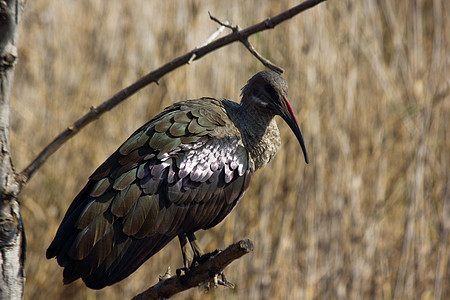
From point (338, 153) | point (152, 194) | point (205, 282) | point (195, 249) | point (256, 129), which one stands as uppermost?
point (338, 153)

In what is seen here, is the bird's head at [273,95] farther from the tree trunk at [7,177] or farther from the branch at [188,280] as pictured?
the tree trunk at [7,177]

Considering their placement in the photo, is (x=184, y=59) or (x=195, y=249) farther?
(x=195, y=249)

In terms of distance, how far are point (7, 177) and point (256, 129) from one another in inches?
61.6

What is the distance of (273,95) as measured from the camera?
9.71ft

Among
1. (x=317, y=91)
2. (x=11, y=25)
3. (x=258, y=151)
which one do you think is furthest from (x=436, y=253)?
(x=11, y=25)

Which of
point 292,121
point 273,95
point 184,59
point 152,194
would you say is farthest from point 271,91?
point 152,194

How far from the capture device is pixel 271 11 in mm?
4512

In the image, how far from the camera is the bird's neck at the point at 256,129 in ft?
10.00

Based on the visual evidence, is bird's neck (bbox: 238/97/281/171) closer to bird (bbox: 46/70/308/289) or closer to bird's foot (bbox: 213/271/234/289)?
bird (bbox: 46/70/308/289)

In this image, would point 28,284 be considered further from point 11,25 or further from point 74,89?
point 11,25

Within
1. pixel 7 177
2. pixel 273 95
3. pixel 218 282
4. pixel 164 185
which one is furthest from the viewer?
pixel 273 95

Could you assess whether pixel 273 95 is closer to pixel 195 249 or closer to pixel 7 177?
pixel 195 249

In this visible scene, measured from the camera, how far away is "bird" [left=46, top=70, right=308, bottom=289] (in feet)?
8.43

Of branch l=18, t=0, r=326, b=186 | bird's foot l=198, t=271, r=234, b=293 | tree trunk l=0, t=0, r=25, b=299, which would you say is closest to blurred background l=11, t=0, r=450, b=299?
bird's foot l=198, t=271, r=234, b=293
